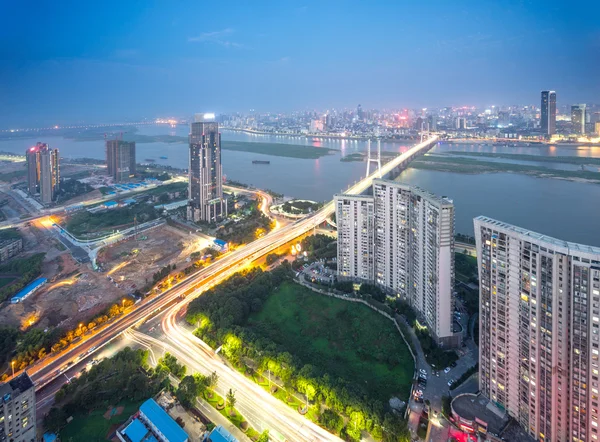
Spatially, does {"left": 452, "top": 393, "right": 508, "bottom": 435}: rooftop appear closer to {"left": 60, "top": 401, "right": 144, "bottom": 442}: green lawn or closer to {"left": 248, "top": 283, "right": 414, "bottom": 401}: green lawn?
{"left": 248, "top": 283, "right": 414, "bottom": 401}: green lawn

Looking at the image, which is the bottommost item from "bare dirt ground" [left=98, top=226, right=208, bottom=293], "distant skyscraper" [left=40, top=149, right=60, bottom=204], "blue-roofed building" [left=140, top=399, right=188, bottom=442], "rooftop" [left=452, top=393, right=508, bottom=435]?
"blue-roofed building" [left=140, top=399, right=188, bottom=442]


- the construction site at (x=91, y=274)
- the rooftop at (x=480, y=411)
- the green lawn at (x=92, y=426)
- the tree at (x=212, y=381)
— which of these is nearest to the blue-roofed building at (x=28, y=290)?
the construction site at (x=91, y=274)

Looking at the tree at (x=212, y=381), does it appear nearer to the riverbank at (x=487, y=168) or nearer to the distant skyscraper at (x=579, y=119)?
the riverbank at (x=487, y=168)

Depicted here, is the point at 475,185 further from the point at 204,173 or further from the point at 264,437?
the point at 264,437

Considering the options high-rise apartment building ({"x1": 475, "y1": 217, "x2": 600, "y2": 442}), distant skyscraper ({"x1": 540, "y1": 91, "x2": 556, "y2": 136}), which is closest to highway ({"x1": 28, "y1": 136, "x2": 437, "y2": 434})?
high-rise apartment building ({"x1": 475, "y1": 217, "x2": 600, "y2": 442})

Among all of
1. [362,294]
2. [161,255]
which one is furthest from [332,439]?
[161,255]

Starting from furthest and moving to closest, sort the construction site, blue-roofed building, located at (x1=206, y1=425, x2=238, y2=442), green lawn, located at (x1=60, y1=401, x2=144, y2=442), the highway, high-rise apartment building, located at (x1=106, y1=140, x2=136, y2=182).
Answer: high-rise apartment building, located at (x1=106, y1=140, x2=136, y2=182) < the construction site < the highway < green lawn, located at (x1=60, y1=401, x2=144, y2=442) < blue-roofed building, located at (x1=206, y1=425, x2=238, y2=442)
